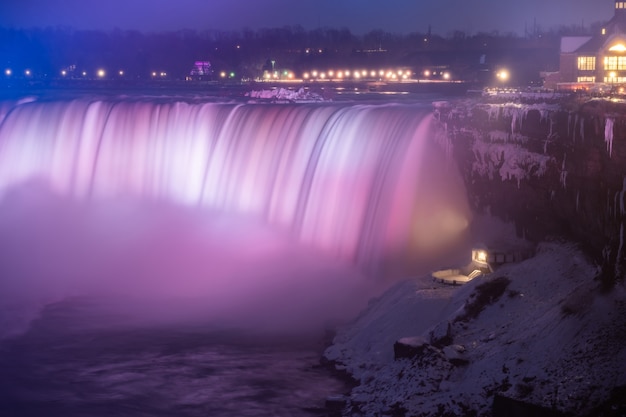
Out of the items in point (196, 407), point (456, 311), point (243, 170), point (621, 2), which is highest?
point (621, 2)

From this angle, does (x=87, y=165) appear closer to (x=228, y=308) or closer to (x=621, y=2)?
(x=228, y=308)

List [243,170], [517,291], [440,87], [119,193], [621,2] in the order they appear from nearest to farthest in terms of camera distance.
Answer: [517,291]
[243,170]
[119,193]
[621,2]
[440,87]

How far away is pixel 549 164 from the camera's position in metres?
25.2

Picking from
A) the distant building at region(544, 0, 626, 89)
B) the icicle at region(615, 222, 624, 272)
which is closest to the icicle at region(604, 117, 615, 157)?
the icicle at region(615, 222, 624, 272)

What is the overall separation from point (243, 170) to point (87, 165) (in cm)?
835

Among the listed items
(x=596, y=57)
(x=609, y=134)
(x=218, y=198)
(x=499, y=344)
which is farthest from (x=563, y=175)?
(x=596, y=57)

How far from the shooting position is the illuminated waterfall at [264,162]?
2997 cm

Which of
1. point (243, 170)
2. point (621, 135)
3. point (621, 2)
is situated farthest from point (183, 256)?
point (621, 2)

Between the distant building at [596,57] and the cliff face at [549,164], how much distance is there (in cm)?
2072

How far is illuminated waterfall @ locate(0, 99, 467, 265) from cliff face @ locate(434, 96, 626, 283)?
1246mm

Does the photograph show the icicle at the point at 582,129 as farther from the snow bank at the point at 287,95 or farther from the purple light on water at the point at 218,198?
the snow bank at the point at 287,95

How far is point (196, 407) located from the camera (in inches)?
811

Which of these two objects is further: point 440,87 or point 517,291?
point 440,87

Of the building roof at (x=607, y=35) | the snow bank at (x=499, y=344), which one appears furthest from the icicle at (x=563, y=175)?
the building roof at (x=607, y=35)
